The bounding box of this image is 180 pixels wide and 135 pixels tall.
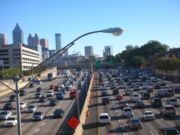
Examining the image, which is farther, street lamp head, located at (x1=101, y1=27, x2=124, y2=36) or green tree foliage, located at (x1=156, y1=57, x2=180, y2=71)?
green tree foliage, located at (x1=156, y1=57, x2=180, y2=71)

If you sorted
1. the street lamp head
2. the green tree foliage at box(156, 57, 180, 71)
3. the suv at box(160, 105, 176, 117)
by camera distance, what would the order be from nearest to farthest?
the street lamp head
the suv at box(160, 105, 176, 117)
the green tree foliage at box(156, 57, 180, 71)

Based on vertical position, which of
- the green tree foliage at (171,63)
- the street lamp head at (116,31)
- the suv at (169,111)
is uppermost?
the green tree foliage at (171,63)

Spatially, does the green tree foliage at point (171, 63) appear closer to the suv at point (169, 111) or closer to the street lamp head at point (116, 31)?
the suv at point (169, 111)

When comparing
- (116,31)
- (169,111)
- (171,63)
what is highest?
(171,63)

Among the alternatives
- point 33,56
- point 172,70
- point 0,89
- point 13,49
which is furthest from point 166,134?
point 33,56

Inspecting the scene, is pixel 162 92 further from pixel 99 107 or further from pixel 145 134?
pixel 145 134

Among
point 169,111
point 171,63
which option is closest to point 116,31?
point 169,111

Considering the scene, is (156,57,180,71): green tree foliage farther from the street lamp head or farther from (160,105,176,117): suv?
the street lamp head

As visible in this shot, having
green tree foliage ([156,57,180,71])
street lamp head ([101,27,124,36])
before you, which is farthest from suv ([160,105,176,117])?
green tree foliage ([156,57,180,71])

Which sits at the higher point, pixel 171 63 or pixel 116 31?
pixel 171 63

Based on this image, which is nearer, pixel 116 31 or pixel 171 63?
pixel 116 31


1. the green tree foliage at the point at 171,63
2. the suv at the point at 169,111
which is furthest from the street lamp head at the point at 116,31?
the green tree foliage at the point at 171,63

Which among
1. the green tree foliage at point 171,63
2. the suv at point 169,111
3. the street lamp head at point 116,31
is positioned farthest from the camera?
the green tree foliage at point 171,63

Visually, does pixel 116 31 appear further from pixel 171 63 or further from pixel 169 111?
pixel 171 63
